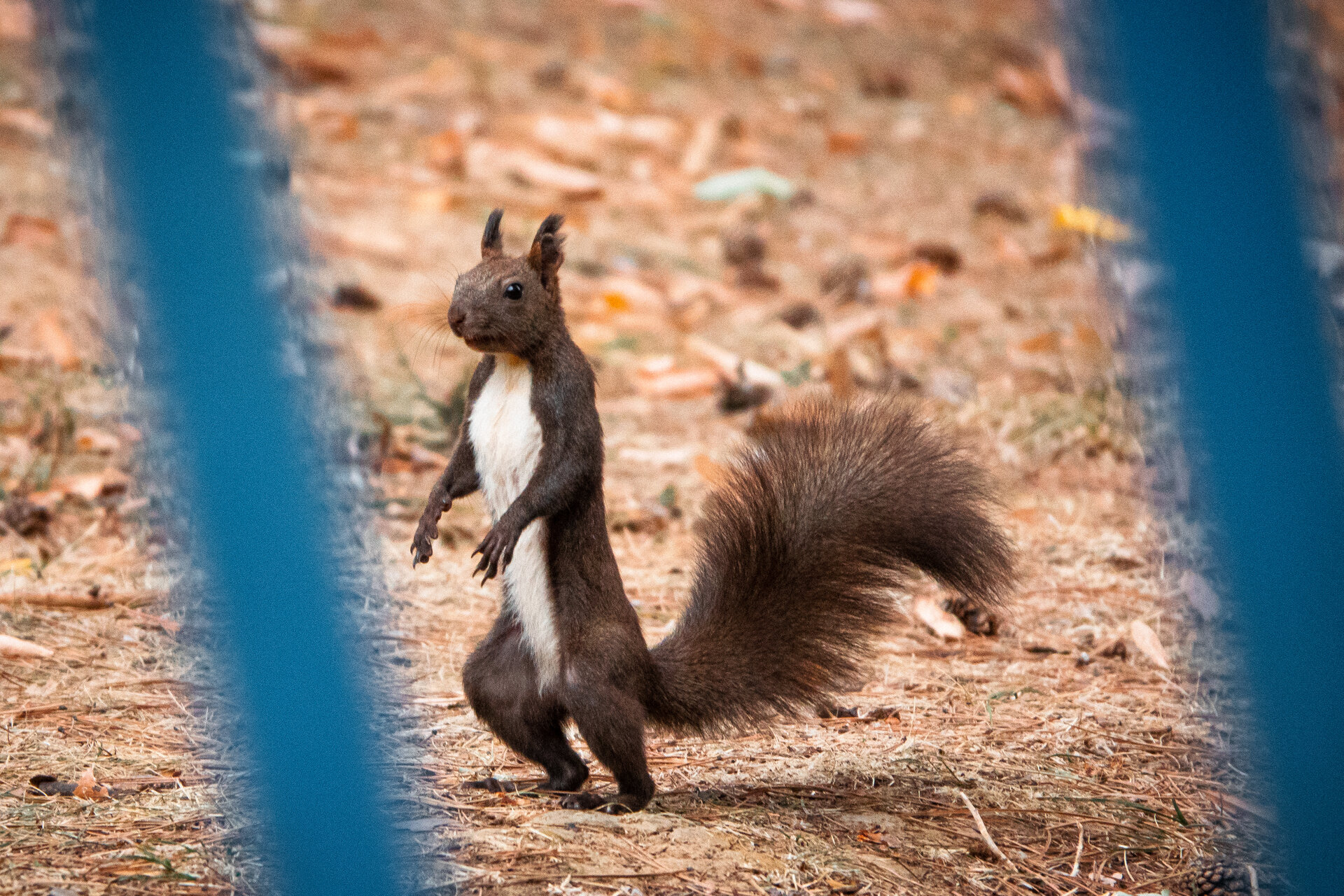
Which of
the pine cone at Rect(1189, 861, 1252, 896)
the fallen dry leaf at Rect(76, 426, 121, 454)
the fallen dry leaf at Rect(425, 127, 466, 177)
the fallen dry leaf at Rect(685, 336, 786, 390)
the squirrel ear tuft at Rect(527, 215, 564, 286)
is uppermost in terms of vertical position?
the fallen dry leaf at Rect(425, 127, 466, 177)

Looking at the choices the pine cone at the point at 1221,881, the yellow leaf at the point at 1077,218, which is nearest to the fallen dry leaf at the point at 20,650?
the pine cone at the point at 1221,881

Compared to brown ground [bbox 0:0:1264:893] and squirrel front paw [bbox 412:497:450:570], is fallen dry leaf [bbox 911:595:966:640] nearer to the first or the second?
brown ground [bbox 0:0:1264:893]

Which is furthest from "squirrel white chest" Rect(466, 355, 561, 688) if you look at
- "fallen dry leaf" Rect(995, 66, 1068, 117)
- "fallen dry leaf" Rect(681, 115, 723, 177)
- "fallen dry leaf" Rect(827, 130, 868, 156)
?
"fallen dry leaf" Rect(995, 66, 1068, 117)

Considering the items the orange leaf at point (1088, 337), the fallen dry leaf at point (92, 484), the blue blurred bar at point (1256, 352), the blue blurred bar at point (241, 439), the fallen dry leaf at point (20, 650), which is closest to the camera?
the blue blurred bar at point (241, 439)

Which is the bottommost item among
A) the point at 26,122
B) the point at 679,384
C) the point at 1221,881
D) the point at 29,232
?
the point at 1221,881

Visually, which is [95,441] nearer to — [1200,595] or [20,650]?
[20,650]

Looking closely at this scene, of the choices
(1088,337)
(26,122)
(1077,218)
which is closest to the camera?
(1088,337)

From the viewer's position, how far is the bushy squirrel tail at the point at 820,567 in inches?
89.3

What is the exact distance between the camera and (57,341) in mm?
4324

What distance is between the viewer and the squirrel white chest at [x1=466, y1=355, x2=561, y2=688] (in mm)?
2232

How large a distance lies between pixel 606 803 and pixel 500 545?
476 millimetres

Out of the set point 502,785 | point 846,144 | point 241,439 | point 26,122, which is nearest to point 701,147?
point 846,144

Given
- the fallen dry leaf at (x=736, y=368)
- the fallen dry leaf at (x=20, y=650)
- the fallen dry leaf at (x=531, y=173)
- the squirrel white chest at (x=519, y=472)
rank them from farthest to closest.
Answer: the fallen dry leaf at (x=531, y=173) < the fallen dry leaf at (x=736, y=368) < the fallen dry leaf at (x=20, y=650) < the squirrel white chest at (x=519, y=472)

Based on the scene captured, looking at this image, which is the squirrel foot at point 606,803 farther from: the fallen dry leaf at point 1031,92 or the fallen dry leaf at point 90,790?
the fallen dry leaf at point 1031,92
